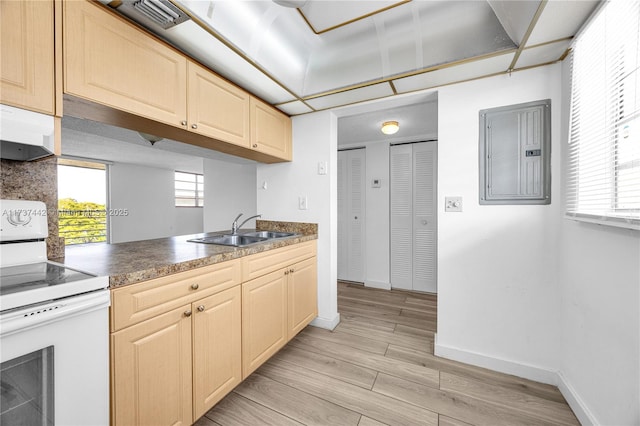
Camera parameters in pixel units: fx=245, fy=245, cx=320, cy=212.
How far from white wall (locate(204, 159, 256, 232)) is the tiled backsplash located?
11.3 ft

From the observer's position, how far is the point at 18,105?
2.96ft

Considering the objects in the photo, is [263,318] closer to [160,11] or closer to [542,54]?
[160,11]

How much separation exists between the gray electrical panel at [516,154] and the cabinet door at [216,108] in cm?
179

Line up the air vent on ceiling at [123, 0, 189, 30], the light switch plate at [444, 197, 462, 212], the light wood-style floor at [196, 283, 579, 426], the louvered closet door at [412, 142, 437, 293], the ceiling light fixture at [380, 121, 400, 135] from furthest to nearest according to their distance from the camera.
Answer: the louvered closet door at [412, 142, 437, 293], the ceiling light fixture at [380, 121, 400, 135], the light switch plate at [444, 197, 462, 212], the light wood-style floor at [196, 283, 579, 426], the air vent on ceiling at [123, 0, 189, 30]

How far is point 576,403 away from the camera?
4.49 ft

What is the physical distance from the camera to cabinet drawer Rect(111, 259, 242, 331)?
0.95 metres

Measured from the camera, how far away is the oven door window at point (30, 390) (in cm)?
74

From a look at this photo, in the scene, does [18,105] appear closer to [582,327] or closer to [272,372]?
[272,372]

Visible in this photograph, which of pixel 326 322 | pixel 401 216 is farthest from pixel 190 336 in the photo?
pixel 401 216

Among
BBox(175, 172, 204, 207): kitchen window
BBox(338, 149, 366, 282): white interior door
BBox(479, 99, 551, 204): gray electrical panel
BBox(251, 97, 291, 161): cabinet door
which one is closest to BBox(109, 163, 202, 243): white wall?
BBox(175, 172, 204, 207): kitchen window

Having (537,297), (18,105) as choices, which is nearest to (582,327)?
→ (537,297)

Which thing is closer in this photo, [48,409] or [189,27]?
[48,409]

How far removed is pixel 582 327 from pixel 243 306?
1939 mm

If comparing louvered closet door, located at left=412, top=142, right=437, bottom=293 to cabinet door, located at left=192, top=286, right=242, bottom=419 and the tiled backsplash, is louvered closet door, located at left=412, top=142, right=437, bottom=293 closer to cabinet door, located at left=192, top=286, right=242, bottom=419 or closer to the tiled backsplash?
cabinet door, located at left=192, top=286, right=242, bottom=419
